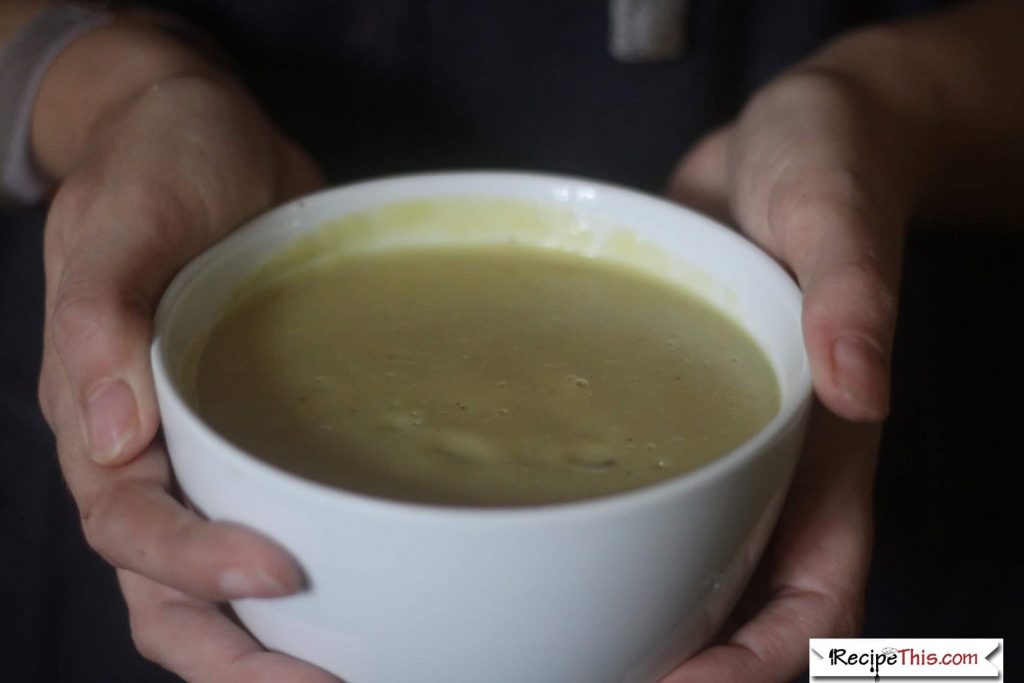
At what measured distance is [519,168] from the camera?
3.37 ft

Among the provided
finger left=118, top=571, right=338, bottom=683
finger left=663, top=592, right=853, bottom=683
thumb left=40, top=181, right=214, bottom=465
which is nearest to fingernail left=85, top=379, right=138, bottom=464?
thumb left=40, top=181, right=214, bottom=465

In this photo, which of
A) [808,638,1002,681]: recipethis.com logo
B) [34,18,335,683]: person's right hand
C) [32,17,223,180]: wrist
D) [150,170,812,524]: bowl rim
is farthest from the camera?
[32,17,223,180]: wrist

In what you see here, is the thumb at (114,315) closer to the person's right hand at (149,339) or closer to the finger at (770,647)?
the person's right hand at (149,339)

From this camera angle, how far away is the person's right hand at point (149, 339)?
564 mm

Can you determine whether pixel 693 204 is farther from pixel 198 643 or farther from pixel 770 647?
pixel 198 643

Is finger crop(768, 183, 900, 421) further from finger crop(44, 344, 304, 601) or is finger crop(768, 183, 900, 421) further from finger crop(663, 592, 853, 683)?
finger crop(44, 344, 304, 601)

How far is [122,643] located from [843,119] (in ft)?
2.41

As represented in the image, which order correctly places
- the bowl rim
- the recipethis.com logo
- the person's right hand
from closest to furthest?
the bowl rim
the person's right hand
the recipethis.com logo

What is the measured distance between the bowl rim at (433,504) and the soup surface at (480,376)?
0.03m

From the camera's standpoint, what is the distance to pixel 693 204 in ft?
3.16

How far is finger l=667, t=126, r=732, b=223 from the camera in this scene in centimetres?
93

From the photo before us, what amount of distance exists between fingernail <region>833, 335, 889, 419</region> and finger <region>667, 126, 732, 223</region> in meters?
0.35

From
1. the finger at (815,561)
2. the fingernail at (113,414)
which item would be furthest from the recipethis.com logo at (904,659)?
the fingernail at (113,414)

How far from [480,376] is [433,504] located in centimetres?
13
